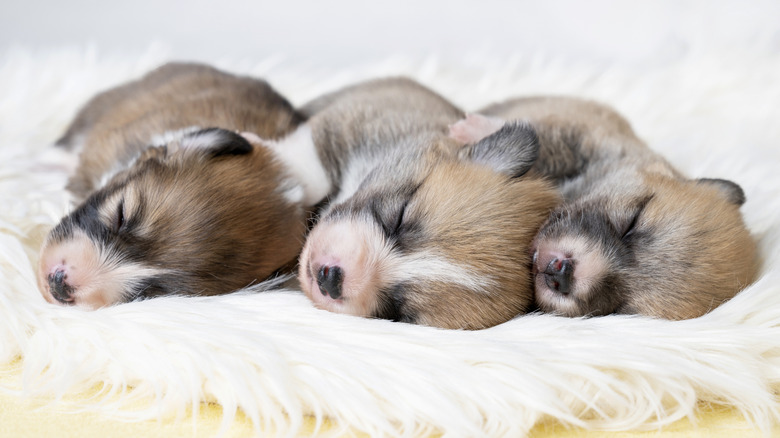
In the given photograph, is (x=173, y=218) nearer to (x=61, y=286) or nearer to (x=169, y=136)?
(x=61, y=286)

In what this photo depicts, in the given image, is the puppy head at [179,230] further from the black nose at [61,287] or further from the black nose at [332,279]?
the black nose at [332,279]

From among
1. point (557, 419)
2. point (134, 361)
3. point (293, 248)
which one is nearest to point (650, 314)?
point (557, 419)

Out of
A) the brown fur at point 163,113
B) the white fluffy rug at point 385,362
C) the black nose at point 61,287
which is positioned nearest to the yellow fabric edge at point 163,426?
the white fluffy rug at point 385,362

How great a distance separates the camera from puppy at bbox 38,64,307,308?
2.19m

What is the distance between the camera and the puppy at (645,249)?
2.17 meters

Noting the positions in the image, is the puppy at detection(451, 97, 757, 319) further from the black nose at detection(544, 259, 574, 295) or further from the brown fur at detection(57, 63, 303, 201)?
the brown fur at detection(57, 63, 303, 201)

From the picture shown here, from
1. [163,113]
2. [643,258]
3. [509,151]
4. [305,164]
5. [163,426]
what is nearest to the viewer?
[163,426]

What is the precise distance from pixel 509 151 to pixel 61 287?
1.37 m

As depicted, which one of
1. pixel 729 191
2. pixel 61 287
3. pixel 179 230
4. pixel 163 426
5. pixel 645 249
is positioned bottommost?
pixel 163 426

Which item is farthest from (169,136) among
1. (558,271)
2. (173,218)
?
(558,271)

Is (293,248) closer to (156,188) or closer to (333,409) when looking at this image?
(156,188)

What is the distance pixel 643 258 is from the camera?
2.23 metres

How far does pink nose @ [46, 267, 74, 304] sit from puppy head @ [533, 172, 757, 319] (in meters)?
1.31

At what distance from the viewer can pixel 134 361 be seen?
193 cm
